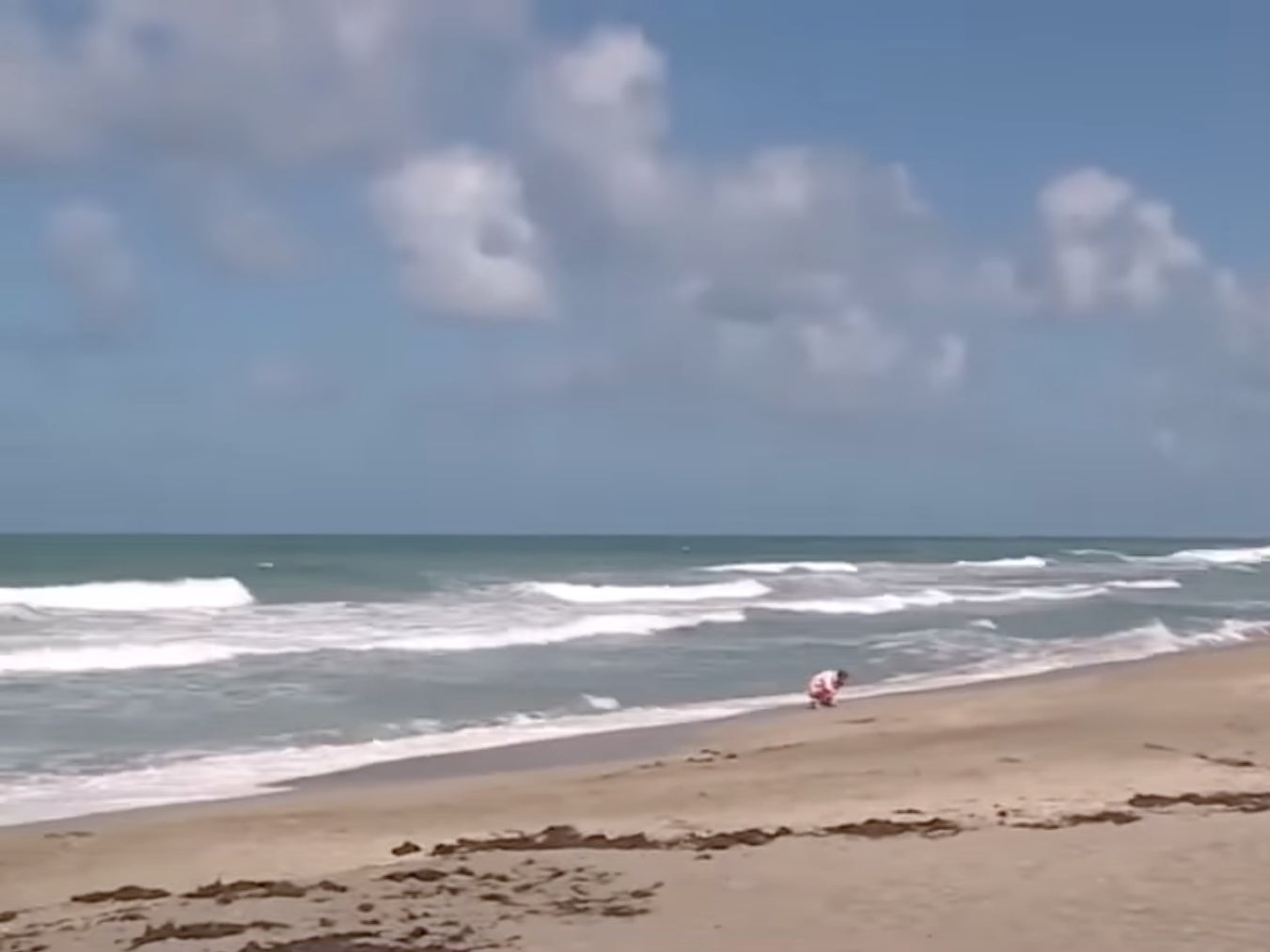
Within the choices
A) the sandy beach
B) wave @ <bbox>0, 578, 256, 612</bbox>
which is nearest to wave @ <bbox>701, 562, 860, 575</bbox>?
wave @ <bbox>0, 578, 256, 612</bbox>

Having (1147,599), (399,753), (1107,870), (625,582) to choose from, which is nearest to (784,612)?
(1147,599)

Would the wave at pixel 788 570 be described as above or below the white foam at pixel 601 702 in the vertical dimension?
above

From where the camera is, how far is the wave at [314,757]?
1147cm

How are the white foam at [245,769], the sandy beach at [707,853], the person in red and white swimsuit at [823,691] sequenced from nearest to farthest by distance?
the sandy beach at [707,853], the white foam at [245,769], the person in red and white swimsuit at [823,691]

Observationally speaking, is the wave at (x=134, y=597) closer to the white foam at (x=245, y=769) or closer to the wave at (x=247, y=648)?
the wave at (x=247, y=648)

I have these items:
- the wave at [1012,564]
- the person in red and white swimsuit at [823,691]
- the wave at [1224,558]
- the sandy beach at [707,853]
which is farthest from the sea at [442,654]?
the wave at [1224,558]

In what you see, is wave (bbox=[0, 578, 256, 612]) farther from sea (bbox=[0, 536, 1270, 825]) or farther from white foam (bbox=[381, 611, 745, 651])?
white foam (bbox=[381, 611, 745, 651])

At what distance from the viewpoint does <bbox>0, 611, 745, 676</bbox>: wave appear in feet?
69.8

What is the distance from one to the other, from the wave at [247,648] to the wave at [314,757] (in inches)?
277

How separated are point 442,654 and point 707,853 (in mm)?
→ 15540

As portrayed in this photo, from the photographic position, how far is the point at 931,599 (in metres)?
40.9

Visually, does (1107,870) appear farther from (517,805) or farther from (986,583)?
(986,583)

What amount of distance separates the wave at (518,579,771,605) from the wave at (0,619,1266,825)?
20011 mm

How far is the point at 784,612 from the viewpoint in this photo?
116ft
